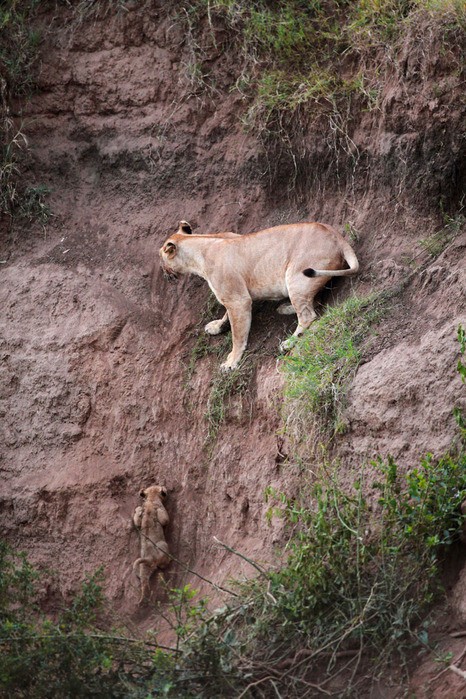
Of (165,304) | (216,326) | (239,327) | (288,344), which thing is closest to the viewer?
(288,344)

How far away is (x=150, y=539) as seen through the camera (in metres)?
8.85

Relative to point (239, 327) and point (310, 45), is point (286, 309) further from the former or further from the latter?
point (310, 45)

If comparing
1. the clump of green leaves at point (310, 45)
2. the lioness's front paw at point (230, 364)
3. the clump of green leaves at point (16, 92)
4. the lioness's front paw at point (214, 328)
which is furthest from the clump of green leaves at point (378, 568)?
the clump of green leaves at point (16, 92)

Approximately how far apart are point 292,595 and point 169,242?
3944 millimetres

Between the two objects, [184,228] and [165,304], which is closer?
[184,228]

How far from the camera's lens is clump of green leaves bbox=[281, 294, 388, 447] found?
7.97 metres

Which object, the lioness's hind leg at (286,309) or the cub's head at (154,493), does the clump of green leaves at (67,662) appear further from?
the lioness's hind leg at (286,309)

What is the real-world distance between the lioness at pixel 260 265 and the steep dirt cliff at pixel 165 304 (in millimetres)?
219

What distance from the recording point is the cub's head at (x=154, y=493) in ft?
29.9

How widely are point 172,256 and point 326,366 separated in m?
2.21

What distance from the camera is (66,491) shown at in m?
9.36

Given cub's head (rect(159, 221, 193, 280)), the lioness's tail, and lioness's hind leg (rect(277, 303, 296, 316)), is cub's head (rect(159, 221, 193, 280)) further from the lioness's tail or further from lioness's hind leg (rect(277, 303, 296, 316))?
the lioness's tail

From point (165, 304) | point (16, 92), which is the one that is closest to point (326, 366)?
point (165, 304)

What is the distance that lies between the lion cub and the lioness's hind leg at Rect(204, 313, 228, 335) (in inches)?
63.6
